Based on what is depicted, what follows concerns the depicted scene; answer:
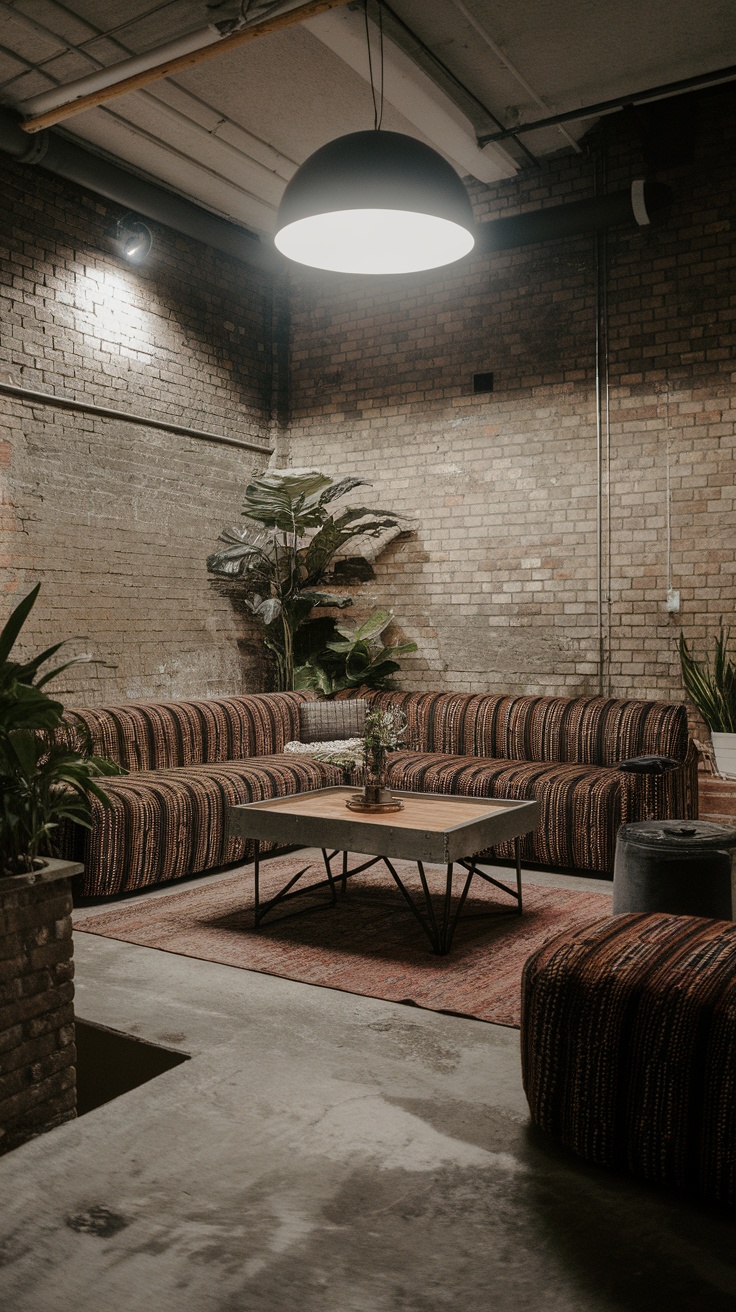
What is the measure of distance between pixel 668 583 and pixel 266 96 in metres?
3.72

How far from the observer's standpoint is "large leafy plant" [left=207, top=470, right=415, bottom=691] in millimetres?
6793

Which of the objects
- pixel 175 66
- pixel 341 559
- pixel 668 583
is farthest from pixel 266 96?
pixel 668 583

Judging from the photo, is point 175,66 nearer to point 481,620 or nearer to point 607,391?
point 607,391

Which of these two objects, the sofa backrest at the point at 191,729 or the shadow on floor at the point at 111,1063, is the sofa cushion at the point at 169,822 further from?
the shadow on floor at the point at 111,1063

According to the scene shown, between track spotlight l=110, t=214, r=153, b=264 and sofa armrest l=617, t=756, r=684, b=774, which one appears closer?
sofa armrest l=617, t=756, r=684, b=774

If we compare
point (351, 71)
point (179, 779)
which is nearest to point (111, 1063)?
point (179, 779)

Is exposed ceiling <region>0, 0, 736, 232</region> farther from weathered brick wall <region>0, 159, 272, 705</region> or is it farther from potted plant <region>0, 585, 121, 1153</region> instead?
potted plant <region>0, 585, 121, 1153</region>

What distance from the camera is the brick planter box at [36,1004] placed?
2.27 m

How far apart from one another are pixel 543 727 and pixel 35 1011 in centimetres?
401

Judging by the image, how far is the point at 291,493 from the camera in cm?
680

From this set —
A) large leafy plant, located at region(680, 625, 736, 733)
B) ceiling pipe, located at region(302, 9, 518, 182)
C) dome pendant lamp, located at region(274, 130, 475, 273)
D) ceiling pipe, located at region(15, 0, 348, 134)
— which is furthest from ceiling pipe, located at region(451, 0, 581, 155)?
large leafy plant, located at region(680, 625, 736, 733)

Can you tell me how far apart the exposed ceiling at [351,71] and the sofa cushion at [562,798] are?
381cm

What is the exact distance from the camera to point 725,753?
563 cm

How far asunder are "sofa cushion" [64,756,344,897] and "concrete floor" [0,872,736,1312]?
164cm
